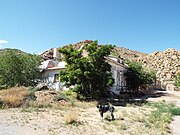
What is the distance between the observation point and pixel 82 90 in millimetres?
25250

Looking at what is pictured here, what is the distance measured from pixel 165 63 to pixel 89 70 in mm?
45805

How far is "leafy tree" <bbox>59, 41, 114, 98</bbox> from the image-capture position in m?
24.0

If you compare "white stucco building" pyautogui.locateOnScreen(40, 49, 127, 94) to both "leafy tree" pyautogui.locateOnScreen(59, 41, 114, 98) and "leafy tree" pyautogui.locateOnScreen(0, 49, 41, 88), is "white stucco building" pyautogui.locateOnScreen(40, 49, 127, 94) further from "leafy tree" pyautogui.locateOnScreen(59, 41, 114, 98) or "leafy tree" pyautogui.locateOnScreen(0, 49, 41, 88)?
"leafy tree" pyautogui.locateOnScreen(59, 41, 114, 98)

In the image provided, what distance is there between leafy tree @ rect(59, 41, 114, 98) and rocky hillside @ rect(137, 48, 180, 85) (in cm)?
3788

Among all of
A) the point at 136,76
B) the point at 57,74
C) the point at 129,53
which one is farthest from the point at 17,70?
the point at 129,53

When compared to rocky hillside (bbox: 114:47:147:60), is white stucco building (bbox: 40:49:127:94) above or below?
below

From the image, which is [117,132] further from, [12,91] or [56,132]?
[12,91]

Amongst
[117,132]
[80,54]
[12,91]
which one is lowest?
[117,132]

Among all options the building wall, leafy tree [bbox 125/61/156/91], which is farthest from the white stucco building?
leafy tree [bbox 125/61/156/91]

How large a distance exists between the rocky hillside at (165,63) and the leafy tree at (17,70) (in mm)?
37746

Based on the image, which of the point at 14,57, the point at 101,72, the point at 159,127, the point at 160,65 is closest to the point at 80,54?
the point at 101,72

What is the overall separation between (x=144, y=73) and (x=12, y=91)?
2283cm

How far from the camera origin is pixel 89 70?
24016mm

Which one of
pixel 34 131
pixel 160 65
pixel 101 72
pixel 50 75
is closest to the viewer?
pixel 34 131
